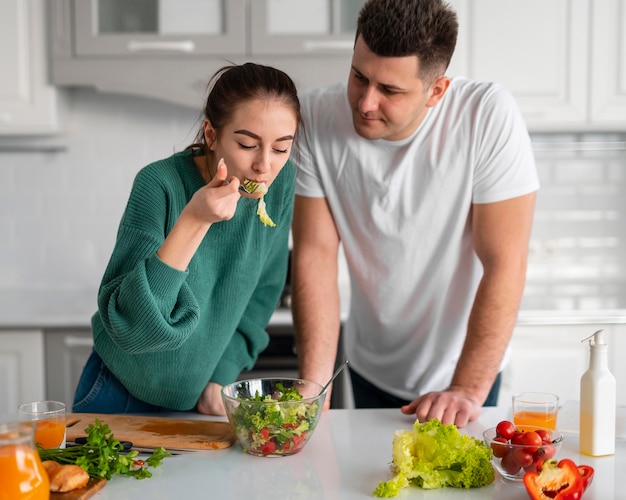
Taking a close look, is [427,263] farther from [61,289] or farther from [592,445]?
[61,289]

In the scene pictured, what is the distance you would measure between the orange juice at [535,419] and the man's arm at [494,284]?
30cm

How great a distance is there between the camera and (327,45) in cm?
325

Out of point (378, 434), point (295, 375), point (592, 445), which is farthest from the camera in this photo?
point (295, 375)

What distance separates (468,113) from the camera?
Answer: 1.99 metres

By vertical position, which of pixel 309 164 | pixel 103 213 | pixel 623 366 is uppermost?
pixel 309 164

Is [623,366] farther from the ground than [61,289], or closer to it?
closer to it

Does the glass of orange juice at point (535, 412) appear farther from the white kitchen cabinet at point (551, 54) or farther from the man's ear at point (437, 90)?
the white kitchen cabinet at point (551, 54)

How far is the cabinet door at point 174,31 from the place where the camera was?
3242mm

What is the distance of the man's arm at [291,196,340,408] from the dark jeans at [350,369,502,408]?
271mm

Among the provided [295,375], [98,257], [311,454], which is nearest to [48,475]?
[311,454]

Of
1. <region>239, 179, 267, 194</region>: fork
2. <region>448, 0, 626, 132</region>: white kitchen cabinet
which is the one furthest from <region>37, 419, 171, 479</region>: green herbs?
<region>448, 0, 626, 132</region>: white kitchen cabinet

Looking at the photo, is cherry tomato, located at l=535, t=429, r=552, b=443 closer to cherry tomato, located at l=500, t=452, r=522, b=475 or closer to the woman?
cherry tomato, located at l=500, t=452, r=522, b=475

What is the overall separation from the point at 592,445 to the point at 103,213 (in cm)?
277

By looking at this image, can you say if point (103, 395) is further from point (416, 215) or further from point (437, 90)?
point (437, 90)
